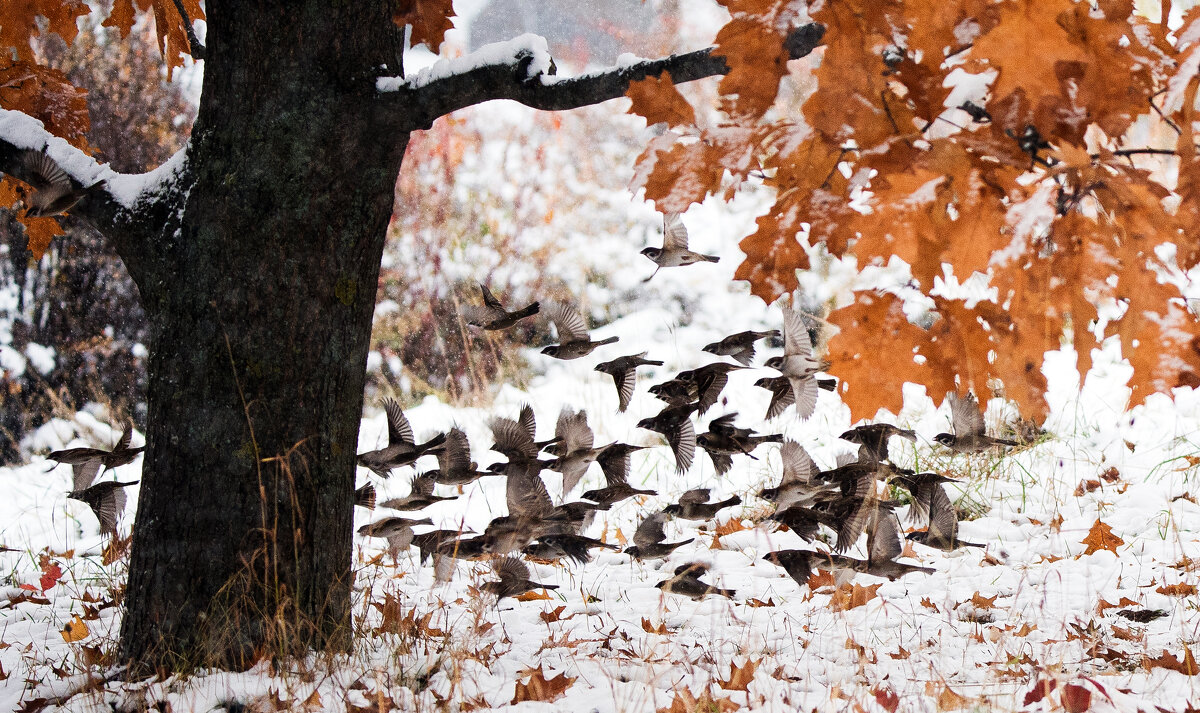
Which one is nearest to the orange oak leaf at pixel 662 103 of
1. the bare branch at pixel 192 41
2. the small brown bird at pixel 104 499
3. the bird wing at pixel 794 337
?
the bird wing at pixel 794 337

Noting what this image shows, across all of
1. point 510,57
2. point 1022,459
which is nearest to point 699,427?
point 1022,459

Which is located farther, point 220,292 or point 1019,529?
point 1019,529

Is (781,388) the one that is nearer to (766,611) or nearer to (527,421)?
(527,421)

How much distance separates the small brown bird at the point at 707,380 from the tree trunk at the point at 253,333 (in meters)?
0.83

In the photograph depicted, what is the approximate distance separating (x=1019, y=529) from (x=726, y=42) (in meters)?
2.65

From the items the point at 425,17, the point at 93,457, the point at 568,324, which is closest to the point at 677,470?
the point at 568,324

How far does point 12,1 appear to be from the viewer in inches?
94.1

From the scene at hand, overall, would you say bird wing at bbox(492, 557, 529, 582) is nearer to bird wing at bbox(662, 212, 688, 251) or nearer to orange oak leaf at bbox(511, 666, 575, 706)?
orange oak leaf at bbox(511, 666, 575, 706)

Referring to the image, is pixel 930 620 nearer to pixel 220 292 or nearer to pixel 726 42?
pixel 726 42

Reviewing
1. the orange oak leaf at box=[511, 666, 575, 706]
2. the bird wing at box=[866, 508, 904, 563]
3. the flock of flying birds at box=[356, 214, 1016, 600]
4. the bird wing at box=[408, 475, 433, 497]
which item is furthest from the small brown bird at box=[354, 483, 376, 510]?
the bird wing at box=[866, 508, 904, 563]

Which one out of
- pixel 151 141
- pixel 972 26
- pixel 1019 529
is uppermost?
pixel 151 141

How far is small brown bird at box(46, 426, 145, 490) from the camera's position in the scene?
2164 millimetres

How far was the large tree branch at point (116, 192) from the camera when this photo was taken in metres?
1.94

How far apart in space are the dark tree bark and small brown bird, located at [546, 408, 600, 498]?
559 millimetres
